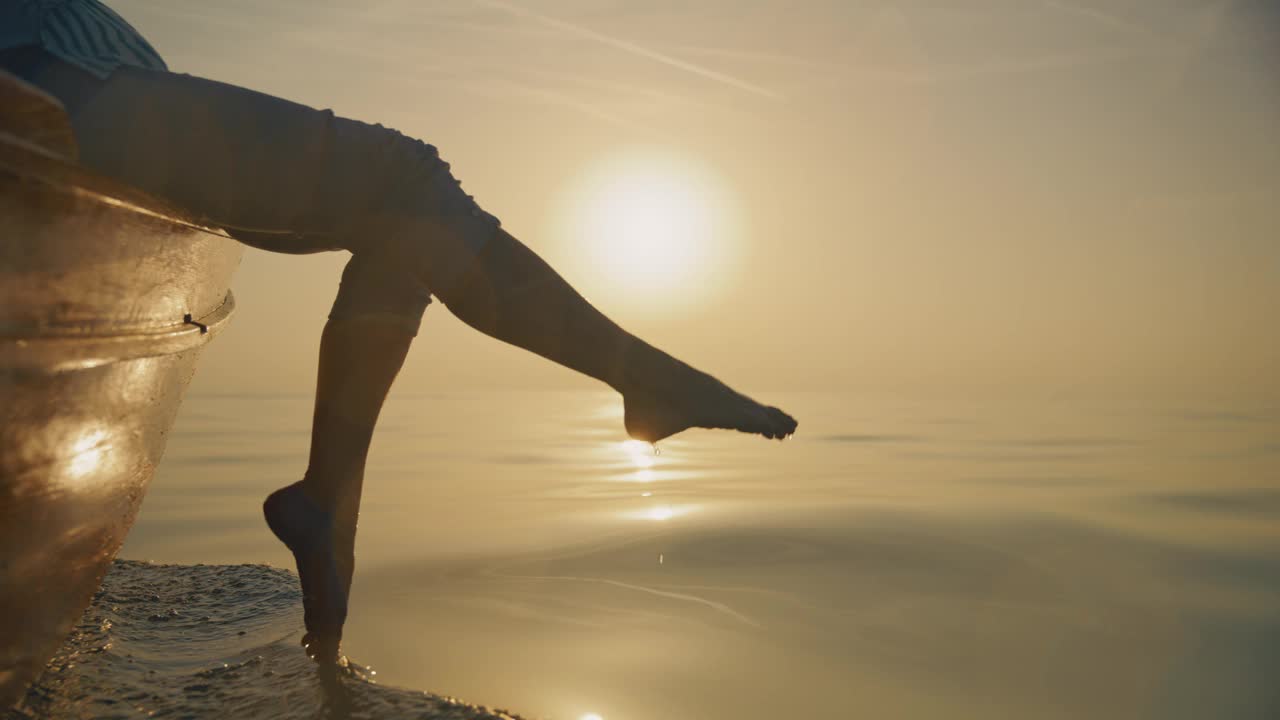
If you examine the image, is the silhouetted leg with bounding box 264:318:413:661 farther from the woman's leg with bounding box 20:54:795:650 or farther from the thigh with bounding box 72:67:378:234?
the thigh with bounding box 72:67:378:234

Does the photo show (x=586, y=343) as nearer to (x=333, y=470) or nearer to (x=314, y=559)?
(x=333, y=470)

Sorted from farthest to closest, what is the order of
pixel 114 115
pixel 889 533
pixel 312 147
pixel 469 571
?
1. pixel 889 533
2. pixel 469 571
3. pixel 312 147
4. pixel 114 115

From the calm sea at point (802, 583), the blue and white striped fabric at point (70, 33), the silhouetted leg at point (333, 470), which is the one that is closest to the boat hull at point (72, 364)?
the blue and white striped fabric at point (70, 33)

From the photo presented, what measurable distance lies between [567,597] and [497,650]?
19.9 inches

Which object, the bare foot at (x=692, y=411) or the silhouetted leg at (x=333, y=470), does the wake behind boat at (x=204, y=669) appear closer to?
the silhouetted leg at (x=333, y=470)

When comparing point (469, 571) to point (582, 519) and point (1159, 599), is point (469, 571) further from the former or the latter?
point (1159, 599)

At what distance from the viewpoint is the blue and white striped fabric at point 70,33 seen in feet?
4.04

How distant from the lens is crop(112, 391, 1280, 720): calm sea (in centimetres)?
174

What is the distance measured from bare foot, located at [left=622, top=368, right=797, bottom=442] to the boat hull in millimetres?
890

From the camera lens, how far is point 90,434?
1423mm

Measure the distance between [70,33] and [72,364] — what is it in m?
0.50

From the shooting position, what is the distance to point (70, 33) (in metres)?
1.28

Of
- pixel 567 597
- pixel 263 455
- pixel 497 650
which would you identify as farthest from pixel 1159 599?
pixel 263 455

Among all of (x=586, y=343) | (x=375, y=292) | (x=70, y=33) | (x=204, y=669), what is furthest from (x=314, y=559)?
(x=70, y=33)
